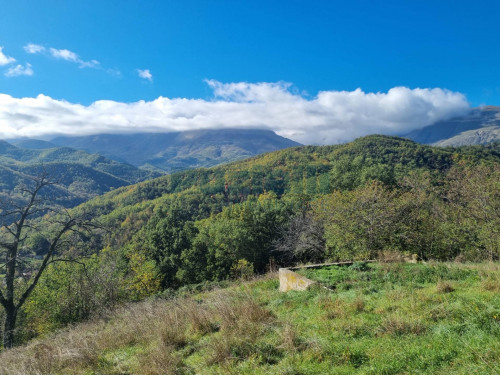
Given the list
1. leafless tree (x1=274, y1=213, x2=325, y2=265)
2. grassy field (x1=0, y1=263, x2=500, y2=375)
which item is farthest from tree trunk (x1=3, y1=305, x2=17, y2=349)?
leafless tree (x1=274, y1=213, x2=325, y2=265)

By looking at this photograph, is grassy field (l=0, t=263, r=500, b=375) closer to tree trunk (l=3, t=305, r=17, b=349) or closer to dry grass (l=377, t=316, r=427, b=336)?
dry grass (l=377, t=316, r=427, b=336)

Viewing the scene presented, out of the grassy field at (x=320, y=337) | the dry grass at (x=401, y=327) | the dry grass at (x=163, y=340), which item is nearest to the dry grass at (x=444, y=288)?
the grassy field at (x=320, y=337)

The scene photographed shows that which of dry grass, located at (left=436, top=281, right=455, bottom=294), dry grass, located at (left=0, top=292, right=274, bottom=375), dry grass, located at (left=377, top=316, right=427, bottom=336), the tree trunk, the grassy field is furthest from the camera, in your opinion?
the tree trunk

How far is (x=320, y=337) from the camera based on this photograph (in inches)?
209

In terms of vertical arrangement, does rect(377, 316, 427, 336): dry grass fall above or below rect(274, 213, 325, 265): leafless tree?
above

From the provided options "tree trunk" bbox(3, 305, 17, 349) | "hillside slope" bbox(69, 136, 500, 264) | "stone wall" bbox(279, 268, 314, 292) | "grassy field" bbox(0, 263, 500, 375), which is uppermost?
"hillside slope" bbox(69, 136, 500, 264)

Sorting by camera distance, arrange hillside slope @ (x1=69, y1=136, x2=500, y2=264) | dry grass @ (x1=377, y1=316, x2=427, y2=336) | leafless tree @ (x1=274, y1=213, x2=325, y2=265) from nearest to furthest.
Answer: dry grass @ (x1=377, y1=316, x2=427, y2=336)
leafless tree @ (x1=274, y1=213, x2=325, y2=265)
hillside slope @ (x1=69, y1=136, x2=500, y2=264)

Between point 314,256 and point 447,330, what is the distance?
23730mm

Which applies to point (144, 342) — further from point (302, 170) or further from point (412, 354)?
point (302, 170)

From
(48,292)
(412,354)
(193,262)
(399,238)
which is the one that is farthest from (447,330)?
(193,262)

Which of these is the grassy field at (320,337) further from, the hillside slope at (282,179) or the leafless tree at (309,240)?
the hillside slope at (282,179)

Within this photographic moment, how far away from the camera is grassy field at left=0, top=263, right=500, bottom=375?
4.24m

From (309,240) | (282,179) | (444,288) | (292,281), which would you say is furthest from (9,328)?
(282,179)

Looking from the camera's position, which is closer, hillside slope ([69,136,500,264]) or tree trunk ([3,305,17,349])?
tree trunk ([3,305,17,349])
